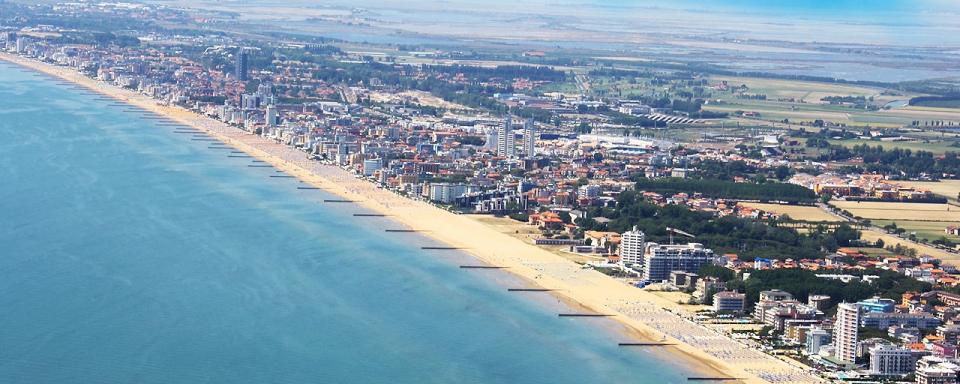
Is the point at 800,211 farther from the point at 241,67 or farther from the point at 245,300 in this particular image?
the point at 241,67

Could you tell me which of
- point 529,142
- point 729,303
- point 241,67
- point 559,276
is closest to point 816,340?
point 729,303

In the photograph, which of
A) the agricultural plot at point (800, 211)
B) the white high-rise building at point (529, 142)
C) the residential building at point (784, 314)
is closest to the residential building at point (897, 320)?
the residential building at point (784, 314)

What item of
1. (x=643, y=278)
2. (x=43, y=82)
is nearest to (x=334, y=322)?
(x=643, y=278)

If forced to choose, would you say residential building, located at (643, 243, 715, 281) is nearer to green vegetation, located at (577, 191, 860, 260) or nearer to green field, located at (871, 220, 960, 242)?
green vegetation, located at (577, 191, 860, 260)

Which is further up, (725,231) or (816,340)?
(816,340)

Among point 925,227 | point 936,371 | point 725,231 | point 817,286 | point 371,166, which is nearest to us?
point 936,371

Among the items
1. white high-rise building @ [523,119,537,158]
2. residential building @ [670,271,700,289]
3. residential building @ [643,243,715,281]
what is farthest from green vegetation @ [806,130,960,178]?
residential building @ [670,271,700,289]

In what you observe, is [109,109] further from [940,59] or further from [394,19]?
[394,19]

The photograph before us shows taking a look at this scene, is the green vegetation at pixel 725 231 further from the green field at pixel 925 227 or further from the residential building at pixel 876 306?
the residential building at pixel 876 306
